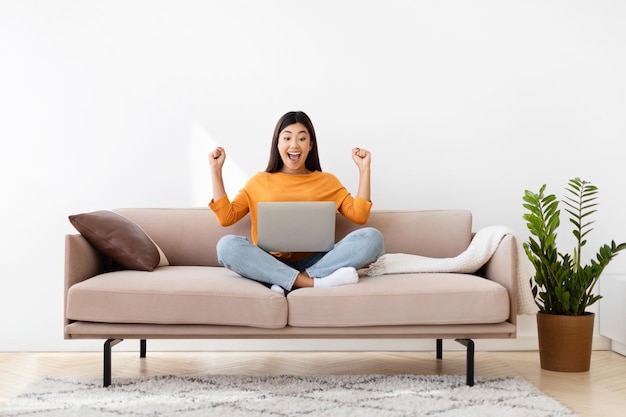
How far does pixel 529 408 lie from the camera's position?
2.51m

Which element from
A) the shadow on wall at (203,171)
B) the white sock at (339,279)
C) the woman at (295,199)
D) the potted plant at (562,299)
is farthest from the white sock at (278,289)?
the potted plant at (562,299)

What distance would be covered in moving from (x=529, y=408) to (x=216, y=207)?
5.18ft

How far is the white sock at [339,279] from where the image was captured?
283 centimetres

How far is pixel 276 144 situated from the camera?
3445mm

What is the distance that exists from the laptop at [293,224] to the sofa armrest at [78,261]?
701 millimetres

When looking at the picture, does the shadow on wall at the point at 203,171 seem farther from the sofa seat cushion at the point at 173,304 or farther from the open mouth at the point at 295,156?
the sofa seat cushion at the point at 173,304

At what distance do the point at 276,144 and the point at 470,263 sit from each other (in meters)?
1.09

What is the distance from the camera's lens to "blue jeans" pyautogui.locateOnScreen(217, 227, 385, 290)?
287cm

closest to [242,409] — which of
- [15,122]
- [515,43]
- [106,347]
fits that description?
[106,347]

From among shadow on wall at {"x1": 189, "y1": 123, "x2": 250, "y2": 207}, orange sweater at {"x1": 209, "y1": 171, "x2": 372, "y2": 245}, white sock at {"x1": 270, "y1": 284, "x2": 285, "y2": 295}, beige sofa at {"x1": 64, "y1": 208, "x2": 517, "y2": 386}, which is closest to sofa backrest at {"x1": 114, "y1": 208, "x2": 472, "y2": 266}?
orange sweater at {"x1": 209, "y1": 171, "x2": 372, "y2": 245}

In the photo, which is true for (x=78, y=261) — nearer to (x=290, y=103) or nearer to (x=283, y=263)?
(x=283, y=263)

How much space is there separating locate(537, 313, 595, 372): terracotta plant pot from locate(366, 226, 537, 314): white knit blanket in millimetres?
227

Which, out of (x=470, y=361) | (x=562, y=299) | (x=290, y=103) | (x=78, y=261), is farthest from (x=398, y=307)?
(x=290, y=103)

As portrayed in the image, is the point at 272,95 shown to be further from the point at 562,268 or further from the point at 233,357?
the point at 562,268
